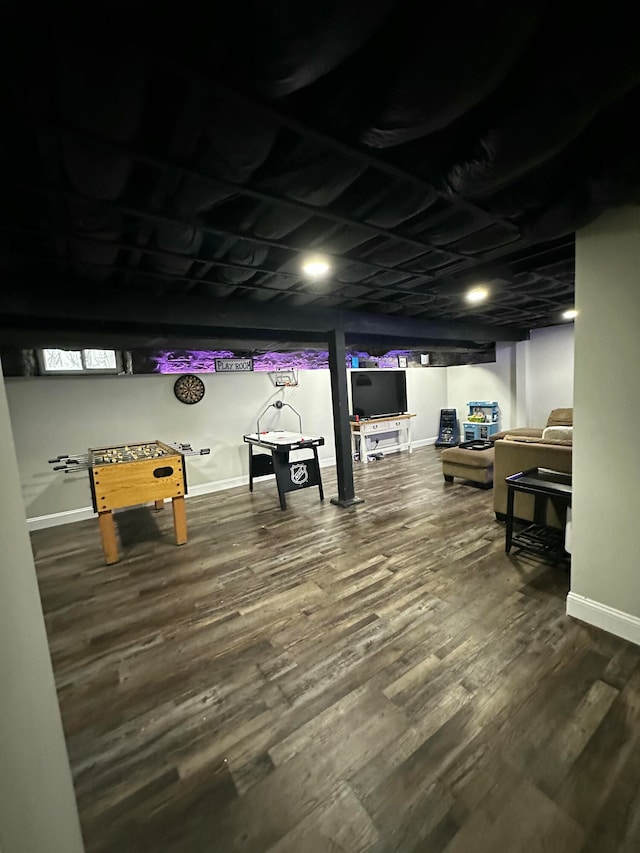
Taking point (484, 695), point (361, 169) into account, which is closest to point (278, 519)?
point (484, 695)

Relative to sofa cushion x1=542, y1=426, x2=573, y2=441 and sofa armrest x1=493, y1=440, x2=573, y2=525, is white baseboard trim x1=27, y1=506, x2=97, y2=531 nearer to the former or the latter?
sofa armrest x1=493, y1=440, x2=573, y2=525

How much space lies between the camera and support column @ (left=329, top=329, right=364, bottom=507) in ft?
14.0

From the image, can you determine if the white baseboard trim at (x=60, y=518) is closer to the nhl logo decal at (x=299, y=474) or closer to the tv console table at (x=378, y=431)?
the nhl logo decal at (x=299, y=474)

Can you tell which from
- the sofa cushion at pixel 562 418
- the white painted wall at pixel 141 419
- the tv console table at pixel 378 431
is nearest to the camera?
the white painted wall at pixel 141 419

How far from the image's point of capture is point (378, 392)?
7.26m

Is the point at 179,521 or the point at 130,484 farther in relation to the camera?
the point at 179,521

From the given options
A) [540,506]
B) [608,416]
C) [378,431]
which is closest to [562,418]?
[378,431]

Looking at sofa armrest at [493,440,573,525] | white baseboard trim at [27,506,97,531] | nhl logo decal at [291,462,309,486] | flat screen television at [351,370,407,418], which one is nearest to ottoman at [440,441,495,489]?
sofa armrest at [493,440,573,525]

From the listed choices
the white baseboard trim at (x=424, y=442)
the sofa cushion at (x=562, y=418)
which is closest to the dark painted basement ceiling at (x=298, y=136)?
the sofa cushion at (x=562, y=418)

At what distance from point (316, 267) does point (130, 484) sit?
2.55 meters

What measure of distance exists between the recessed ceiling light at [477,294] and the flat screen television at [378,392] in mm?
3065

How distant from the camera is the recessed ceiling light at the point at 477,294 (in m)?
3.54

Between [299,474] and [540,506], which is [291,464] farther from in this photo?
[540,506]

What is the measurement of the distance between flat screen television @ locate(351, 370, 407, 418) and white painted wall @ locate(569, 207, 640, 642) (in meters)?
4.95
